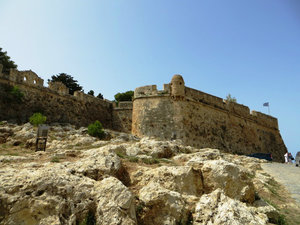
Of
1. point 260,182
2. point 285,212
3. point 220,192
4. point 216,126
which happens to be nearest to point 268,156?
point 216,126

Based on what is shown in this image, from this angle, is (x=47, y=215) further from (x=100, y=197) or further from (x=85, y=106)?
(x=85, y=106)

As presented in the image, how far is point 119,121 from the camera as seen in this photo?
861 inches

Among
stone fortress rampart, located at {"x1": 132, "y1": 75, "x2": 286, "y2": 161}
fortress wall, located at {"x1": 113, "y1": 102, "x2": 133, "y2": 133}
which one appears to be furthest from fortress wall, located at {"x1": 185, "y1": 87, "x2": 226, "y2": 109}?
fortress wall, located at {"x1": 113, "y1": 102, "x2": 133, "y2": 133}

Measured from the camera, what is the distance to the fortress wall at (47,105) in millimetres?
14781

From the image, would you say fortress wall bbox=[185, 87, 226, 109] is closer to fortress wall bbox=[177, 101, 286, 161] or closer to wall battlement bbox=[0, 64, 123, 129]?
fortress wall bbox=[177, 101, 286, 161]

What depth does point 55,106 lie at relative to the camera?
58.0 feet

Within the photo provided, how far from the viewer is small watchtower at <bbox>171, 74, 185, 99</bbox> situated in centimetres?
1730

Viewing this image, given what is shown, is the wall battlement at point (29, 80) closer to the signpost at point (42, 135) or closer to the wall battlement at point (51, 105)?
the wall battlement at point (51, 105)

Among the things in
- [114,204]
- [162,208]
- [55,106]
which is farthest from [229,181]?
[55,106]

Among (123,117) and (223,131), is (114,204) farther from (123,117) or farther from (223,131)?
(123,117)

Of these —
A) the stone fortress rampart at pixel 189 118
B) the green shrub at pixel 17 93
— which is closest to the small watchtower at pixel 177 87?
the stone fortress rampart at pixel 189 118

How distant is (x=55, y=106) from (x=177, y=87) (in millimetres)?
9458

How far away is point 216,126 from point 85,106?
11.5 m

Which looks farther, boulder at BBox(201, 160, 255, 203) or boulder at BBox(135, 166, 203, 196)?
boulder at BBox(201, 160, 255, 203)
